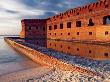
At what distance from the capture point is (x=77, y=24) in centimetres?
3303

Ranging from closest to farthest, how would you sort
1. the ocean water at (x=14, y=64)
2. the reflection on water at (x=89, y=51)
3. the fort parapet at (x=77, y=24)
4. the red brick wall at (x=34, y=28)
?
1. the ocean water at (x=14, y=64)
2. the reflection on water at (x=89, y=51)
3. the fort parapet at (x=77, y=24)
4. the red brick wall at (x=34, y=28)

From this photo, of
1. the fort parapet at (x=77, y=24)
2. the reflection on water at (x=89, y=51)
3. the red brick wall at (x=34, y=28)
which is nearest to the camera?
the reflection on water at (x=89, y=51)

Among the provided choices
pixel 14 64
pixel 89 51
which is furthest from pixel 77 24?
pixel 14 64

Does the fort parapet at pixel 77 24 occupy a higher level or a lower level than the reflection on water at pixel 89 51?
higher

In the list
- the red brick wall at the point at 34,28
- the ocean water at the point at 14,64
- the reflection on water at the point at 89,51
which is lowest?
the ocean water at the point at 14,64

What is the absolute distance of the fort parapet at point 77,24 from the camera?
26789mm

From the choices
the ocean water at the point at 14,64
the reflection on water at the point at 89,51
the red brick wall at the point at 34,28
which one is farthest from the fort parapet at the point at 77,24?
the ocean water at the point at 14,64

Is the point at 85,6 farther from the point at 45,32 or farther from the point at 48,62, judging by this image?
the point at 48,62

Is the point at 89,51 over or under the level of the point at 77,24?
under

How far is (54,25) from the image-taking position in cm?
4184

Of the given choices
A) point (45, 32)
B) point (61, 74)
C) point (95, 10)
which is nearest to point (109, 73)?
point (61, 74)

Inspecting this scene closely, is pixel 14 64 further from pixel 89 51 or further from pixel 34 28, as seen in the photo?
pixel 34 28

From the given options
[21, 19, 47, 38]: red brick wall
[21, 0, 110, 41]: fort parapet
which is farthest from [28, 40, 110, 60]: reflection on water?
[21, 19, 47, 38]: red brick wall

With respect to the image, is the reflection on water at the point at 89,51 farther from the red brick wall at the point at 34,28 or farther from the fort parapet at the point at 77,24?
the red brick wall at the point at 34,28
